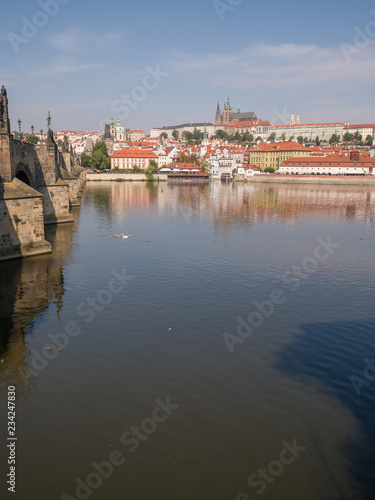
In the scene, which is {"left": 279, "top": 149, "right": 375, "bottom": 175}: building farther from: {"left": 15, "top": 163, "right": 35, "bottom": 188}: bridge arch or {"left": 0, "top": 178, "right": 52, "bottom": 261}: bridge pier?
{"left": 0, "top": 178, "right": 52, "bottom": 261}: bridge pier

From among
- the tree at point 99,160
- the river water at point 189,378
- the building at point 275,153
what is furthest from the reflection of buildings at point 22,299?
the building at point 275,153

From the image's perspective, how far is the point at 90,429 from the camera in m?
10.8

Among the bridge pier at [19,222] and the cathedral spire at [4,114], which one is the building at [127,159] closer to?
the cathedral spire at [4,114]

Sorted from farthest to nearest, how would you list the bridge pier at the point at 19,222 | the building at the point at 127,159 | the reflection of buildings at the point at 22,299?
1. the building at the point at 127,159
2. the bridge pier at the point at 19,222
3. the reflection of buildings at the point at 22,299

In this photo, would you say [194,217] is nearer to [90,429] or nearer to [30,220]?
[30,220]

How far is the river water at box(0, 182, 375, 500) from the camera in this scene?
9445 millimetres

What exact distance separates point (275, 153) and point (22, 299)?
176 metres

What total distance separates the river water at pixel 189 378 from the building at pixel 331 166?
139075 mm

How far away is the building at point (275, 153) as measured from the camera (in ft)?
588

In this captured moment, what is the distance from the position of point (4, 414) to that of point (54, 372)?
2480 millimetres

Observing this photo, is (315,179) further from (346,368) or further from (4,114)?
(346,368)

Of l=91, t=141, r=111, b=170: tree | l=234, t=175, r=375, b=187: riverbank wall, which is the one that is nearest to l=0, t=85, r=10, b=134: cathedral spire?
l=234, t=175, r=375, b=187: riverbank wall

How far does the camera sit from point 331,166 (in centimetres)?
15925

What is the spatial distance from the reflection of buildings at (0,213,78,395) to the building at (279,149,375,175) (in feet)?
467
